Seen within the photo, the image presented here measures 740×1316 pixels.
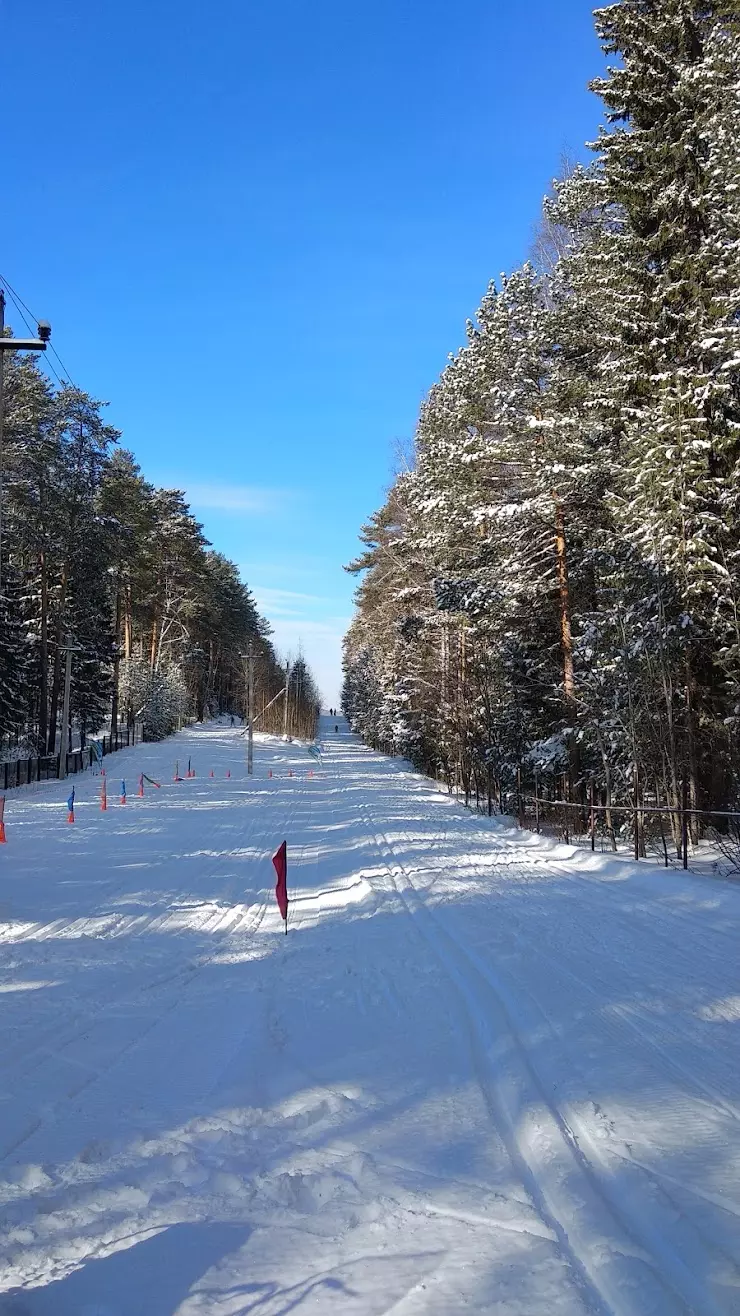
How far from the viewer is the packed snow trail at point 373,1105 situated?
130 inches

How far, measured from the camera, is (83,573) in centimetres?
3941

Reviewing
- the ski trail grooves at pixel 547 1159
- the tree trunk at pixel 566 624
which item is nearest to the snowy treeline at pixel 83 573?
the tree trunk at pixel 566 624

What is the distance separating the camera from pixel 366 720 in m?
88.7

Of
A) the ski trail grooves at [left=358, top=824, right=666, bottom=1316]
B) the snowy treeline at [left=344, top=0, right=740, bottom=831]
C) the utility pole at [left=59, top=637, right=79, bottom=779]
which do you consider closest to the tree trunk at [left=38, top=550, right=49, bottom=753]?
the utility pole at [left=59, top=637, right=79, bottom=779]

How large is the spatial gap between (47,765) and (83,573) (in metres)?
9.18

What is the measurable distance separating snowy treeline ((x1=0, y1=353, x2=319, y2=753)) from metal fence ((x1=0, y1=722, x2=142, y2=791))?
6.07ft

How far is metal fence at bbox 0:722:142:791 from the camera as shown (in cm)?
3123

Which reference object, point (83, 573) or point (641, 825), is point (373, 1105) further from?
point (83, 573)

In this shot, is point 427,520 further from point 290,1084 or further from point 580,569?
point 290,1084

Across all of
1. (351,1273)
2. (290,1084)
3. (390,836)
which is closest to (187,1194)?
(351,1273)

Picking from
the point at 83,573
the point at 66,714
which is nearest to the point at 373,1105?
the point at 66,714

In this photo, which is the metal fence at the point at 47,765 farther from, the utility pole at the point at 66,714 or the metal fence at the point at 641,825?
the metal fence at the point at 641,825

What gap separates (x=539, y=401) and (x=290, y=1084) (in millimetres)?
18538

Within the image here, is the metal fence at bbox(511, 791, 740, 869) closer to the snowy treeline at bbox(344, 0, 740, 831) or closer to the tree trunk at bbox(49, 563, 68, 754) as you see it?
the snowy treeline at bbox(344, 0, 740, 831)
